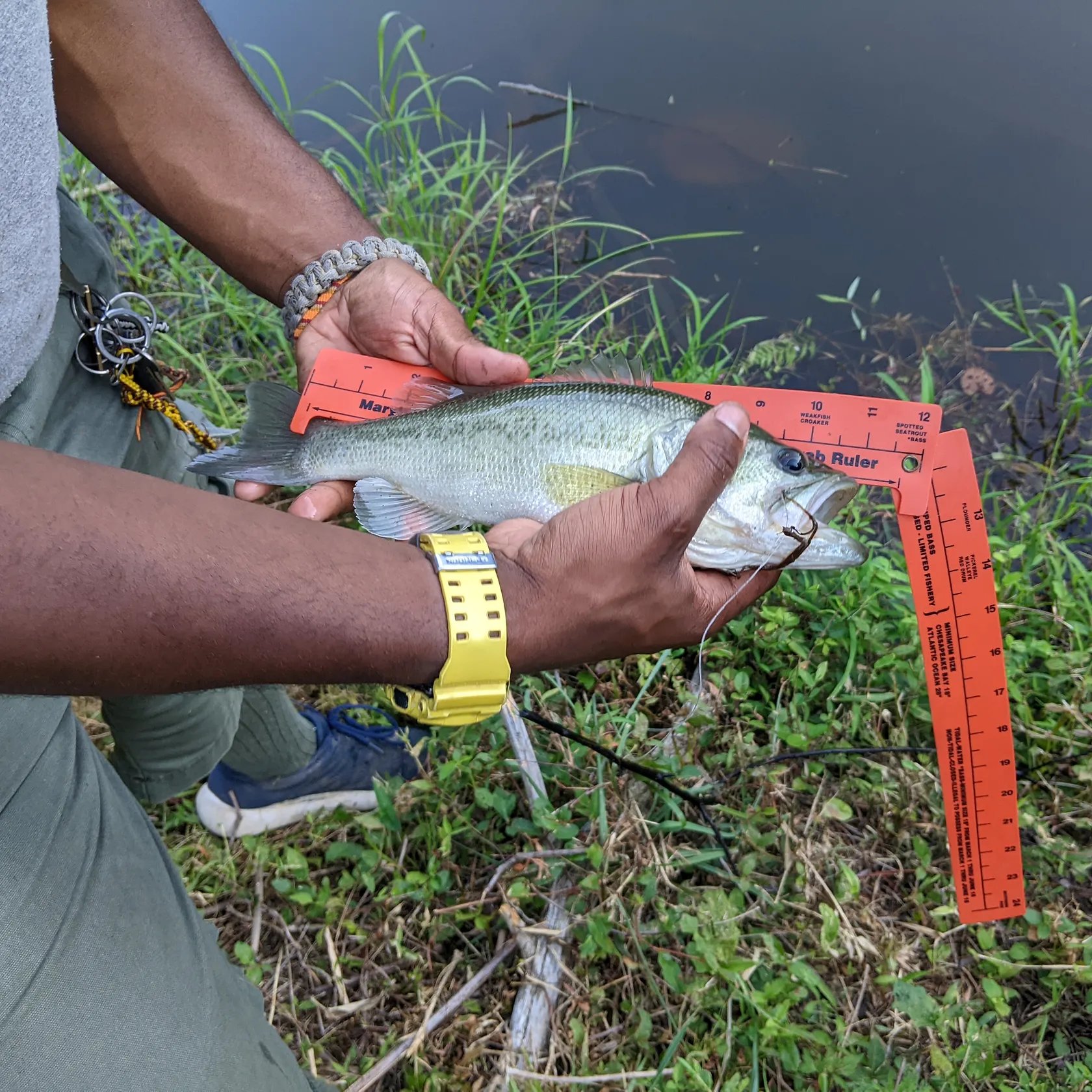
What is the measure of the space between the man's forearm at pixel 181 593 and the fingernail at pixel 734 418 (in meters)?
0.91

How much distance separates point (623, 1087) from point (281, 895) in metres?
1.45

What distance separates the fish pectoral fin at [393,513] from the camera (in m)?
2.74

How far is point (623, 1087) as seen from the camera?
2420 millimetres

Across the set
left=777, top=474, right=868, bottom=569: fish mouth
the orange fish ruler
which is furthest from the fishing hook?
the orange fish ruler

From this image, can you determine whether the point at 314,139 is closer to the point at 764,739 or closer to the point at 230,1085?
the point at 764,739

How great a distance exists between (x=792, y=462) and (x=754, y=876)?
4.79 feet

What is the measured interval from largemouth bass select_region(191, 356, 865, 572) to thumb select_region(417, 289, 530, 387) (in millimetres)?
58

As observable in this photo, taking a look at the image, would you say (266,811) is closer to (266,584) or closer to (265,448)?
(265,448)

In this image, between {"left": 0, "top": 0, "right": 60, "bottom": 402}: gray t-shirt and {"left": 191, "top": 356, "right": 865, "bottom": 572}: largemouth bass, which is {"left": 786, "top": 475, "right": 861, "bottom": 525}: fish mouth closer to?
{"left": 191, "top": 356, "right": 865, "bottom": 572}: largemouth bass

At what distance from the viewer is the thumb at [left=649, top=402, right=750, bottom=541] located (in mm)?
1965

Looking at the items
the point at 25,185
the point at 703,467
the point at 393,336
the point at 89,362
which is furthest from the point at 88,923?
the point at 393,336

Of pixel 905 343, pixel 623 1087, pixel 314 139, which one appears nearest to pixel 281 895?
pixel 623 1087

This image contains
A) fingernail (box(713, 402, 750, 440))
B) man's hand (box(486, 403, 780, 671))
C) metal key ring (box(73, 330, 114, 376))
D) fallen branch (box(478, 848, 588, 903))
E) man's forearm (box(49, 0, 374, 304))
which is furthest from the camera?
fallen branch (box(478, 848, 588, 903))

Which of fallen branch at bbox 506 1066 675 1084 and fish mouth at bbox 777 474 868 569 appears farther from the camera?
fish mouth at bbox 777 474 868 569
